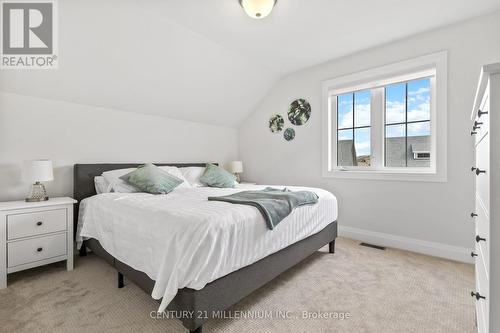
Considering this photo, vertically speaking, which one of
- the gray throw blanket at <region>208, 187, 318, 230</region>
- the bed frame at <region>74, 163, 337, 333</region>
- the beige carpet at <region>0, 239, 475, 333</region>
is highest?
the gray throw blanket at <region>208, 187, 318, 230</region>

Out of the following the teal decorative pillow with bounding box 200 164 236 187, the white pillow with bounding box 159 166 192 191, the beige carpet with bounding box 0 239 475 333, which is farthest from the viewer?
the teal decorative pillow with bounding box 200 164 236 187

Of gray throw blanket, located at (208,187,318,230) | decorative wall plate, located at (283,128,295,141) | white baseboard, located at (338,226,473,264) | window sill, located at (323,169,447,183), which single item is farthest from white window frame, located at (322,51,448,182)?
gray throw blanket, located at (208,187,318,230)

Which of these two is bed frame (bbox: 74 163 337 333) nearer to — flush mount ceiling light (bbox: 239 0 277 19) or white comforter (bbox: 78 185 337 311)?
white comforter (bbox: 78 185 337 311)

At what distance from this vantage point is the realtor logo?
204 centimetres

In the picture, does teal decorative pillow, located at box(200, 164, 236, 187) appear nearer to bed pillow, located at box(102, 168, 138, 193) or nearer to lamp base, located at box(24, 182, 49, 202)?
bed pillow, located at box(102, 168, 138, 193)

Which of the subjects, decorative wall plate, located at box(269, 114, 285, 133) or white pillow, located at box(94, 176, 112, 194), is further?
decorative wall plate, located at box(269, 114, 285, 133)

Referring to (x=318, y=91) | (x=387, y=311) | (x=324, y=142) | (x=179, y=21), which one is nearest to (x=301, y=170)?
(x=324, y=142)

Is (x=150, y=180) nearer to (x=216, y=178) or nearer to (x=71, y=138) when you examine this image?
(x=216, y=178)

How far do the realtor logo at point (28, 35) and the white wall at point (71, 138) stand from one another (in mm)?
396

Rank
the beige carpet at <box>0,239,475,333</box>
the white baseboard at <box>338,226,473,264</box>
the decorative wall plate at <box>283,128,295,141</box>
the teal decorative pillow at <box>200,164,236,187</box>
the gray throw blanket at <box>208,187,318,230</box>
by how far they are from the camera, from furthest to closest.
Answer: the decorative wall plate at <box>283,128,295,141</box> → the teal decorative pillow at <box>200,164,236,187</box> → the white baseboard at <box>338,226,473,264</box> → the gray throw blanket at <box>208,187,318,230</box> → the beige carpet at <box>0,239,475,333</box>

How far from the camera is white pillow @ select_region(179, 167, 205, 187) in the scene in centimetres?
337

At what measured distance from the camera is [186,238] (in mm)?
1342

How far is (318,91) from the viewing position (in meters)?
3.56

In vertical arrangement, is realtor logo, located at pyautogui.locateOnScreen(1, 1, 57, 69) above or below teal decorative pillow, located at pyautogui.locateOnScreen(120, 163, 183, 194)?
above
